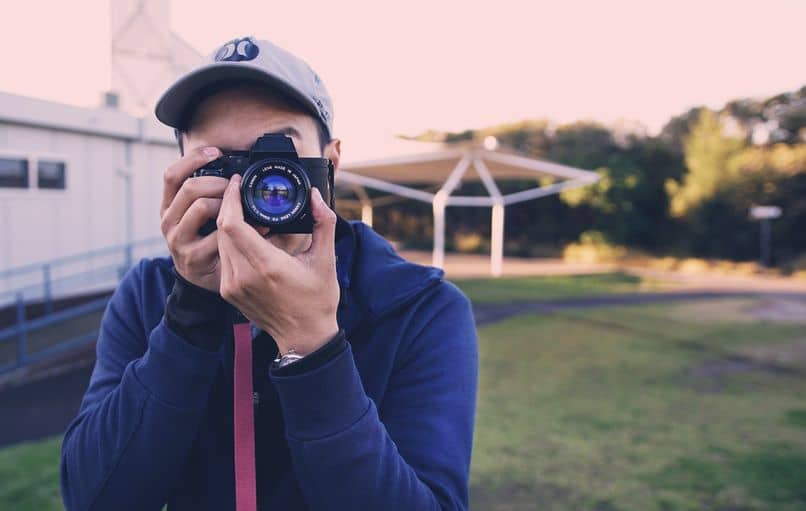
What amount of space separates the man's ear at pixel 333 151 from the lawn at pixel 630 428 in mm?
2830

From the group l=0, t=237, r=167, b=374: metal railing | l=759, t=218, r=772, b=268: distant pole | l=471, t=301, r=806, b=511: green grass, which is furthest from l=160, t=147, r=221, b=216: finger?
l=759, t=218, r=772, b=268: distant pole

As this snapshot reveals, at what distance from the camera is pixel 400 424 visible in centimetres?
113

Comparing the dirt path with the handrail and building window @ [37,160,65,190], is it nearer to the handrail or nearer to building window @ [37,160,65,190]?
the handrail

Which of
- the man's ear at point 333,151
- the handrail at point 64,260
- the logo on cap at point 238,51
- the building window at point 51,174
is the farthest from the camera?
the building window at point 51,174

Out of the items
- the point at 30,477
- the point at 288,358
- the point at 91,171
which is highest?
the point at 91,171

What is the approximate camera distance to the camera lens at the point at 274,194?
3.54ft

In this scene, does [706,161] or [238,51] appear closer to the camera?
[238,51]

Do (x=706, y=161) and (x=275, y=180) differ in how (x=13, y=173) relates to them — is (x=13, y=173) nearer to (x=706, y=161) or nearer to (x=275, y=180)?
(x=275, y=180)

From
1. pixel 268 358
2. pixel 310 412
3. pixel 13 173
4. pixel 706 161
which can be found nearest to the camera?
pixel 310 412

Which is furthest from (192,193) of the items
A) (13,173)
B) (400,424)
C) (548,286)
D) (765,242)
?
(765,242)

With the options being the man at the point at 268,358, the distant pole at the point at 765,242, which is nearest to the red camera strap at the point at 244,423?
the man at the point at 268,358

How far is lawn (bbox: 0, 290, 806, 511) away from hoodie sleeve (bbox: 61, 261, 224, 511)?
9.45ft

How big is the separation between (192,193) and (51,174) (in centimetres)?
835

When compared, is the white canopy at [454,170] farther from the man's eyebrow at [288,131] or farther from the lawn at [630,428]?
the man's eyebrow at [288,131]
